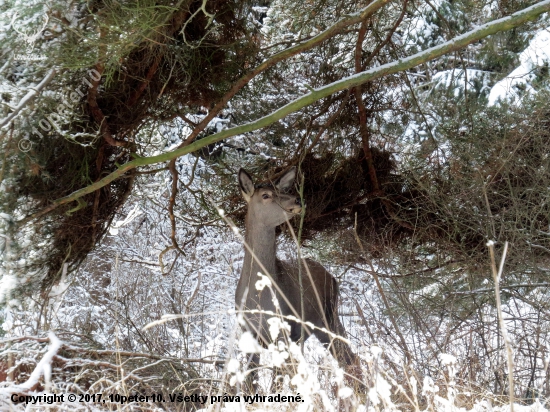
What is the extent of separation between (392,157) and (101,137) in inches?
122

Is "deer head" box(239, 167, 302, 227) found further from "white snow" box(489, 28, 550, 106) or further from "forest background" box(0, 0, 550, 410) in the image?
"white snow" box(489, 28, 550, 106)

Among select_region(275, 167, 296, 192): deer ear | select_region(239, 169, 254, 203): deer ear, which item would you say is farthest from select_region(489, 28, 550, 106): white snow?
select_region(239, 169, 254, 203): deer ear

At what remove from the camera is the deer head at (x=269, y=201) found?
622 centimetres

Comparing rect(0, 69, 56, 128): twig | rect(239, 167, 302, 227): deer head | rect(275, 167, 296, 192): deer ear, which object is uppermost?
rect(0, 69, 56, 128): twig

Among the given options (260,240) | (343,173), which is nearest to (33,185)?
(260,240)

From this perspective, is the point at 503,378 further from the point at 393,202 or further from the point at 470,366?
the point at 393,202

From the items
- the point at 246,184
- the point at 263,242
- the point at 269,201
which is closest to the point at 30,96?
the point at 246,184

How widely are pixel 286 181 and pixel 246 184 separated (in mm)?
405

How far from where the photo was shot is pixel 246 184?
6387mm

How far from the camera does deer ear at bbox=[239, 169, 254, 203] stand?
6.32 m

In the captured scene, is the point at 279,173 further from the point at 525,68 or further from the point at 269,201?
the point at 525,68

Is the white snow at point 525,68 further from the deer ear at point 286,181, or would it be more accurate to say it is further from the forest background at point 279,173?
the deer ear at point 286,181

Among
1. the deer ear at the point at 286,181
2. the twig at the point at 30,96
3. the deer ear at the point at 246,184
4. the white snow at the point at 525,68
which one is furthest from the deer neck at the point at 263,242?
the white snow at the point at 525,68

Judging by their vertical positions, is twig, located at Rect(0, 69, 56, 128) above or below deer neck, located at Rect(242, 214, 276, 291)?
above
